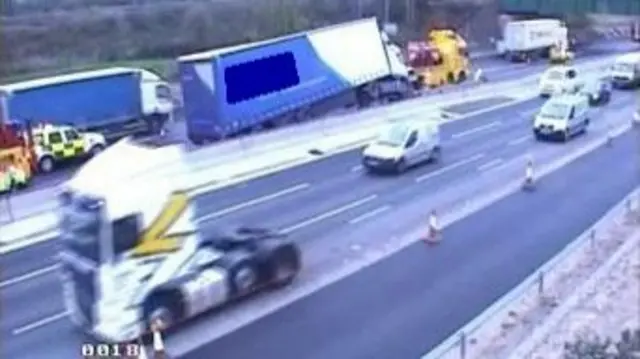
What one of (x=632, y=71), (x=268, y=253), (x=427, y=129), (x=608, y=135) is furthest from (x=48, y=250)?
(x=632, y=71)

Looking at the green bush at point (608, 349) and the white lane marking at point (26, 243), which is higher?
the green bush at point (608, 349)

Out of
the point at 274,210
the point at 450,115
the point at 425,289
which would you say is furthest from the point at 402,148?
the point at 425,289

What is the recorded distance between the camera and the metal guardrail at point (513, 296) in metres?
11.9

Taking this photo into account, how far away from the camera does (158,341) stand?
12.9 metres

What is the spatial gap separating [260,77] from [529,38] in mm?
19917

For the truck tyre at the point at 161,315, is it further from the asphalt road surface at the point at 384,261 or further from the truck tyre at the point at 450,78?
the truck tyre at the point at 450,78

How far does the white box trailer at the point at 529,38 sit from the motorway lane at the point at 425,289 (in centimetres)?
2441

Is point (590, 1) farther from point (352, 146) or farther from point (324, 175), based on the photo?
point (324, 175)

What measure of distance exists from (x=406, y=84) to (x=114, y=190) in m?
22.7

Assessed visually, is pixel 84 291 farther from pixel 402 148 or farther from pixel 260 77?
pixel 260 77

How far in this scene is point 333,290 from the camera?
15477 mm

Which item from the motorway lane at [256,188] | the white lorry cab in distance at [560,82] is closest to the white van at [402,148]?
the motorway lane at [256,188]

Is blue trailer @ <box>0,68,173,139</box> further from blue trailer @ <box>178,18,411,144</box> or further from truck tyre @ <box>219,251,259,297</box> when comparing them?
truck tyre @ <box>219,251,259,297</box>

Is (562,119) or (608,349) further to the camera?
(562,119)
